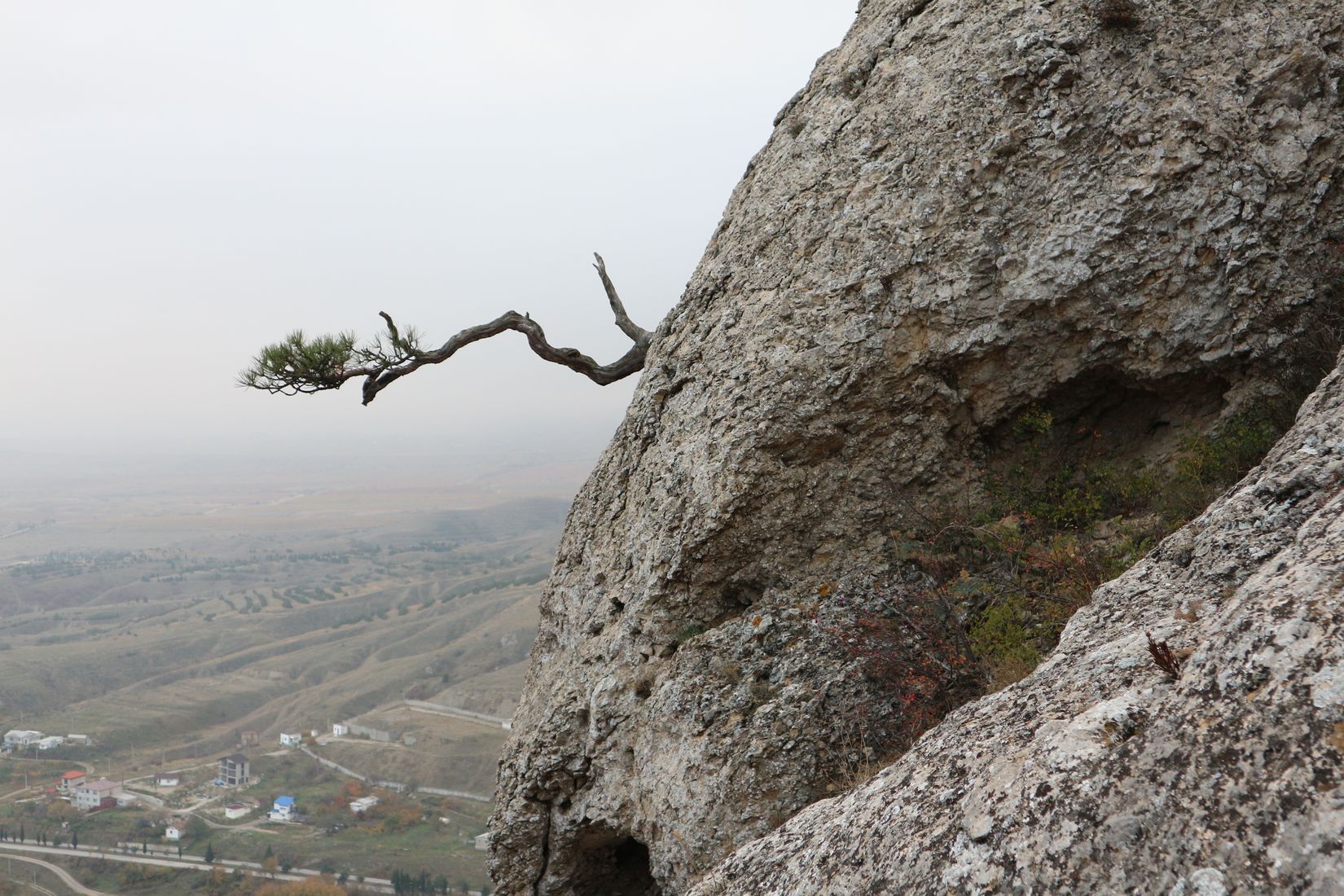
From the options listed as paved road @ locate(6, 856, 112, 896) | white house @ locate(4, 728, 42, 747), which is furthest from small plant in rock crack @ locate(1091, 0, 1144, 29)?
white house @ locate(4, 728, 42, 747)

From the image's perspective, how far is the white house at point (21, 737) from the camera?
8712 centimetres

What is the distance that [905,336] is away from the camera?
28.7 feet

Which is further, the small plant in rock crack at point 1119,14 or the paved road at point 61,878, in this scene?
the paved road at point 61,878

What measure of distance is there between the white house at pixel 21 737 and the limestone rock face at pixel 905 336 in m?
105

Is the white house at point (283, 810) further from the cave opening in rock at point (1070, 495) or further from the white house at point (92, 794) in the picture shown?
the cave opening in rock at point (1070, 495)

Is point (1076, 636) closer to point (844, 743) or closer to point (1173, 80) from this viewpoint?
point (844, 743)

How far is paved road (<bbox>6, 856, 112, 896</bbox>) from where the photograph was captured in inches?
2329

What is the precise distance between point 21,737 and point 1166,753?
115606 millimetres

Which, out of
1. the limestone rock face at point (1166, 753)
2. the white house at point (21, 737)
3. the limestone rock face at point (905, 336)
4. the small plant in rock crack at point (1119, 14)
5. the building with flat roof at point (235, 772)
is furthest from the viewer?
the white house at point (21, 737)

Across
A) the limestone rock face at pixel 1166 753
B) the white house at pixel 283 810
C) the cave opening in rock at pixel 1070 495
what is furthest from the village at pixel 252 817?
the limestone rock face at pixel 1166 753

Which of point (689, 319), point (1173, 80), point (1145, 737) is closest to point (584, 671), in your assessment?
point (689, 319)

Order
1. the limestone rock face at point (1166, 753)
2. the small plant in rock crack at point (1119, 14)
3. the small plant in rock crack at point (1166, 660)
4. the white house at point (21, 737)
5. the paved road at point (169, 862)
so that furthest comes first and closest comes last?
the white house at point (21, 737)
the paved road at point (169, 862)
the small plant in rock crack at point (1119, 14)
the small plant in rock crack at point (1166, 660)
the limestone rock face at point (1166, 753)

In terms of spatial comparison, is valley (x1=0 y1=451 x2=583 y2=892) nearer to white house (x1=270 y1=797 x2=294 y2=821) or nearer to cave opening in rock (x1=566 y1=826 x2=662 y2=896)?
white house (x1=270 y1=797 x2=294 y2=821)

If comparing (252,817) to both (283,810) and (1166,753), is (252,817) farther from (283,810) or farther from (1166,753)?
(1166,753)
